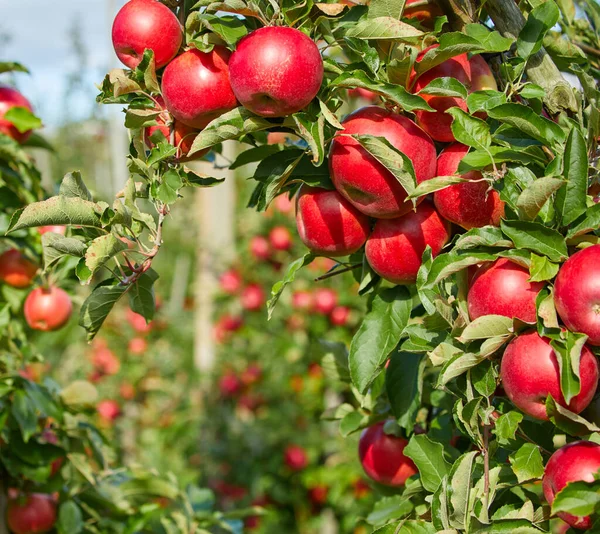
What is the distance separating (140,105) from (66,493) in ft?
3.22

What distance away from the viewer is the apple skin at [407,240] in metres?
0.93

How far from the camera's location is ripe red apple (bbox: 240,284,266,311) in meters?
3.99

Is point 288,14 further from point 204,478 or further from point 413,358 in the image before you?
point 204,478

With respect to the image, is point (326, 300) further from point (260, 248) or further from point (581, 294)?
point (581, 294)

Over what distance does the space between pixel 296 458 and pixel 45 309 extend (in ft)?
7.83

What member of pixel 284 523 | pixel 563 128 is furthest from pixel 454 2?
pixel 284 523

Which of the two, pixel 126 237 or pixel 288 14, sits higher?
pixel 288 14

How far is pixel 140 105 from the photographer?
0.92 metres

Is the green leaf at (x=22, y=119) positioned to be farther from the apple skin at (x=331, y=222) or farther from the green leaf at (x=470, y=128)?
the green leaf at (x=470, y=128)

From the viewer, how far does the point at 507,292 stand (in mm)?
790

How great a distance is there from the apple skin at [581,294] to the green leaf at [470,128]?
17cm

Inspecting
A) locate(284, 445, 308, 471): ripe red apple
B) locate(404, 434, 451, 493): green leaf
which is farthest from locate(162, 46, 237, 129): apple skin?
locate(284, 445, 308, 471): ripe red apple

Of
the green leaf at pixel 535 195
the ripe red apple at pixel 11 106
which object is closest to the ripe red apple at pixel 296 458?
the ripe red apple at pixel 11 106

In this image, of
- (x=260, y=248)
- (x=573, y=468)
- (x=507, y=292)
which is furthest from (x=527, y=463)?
(x=260, y=248)
